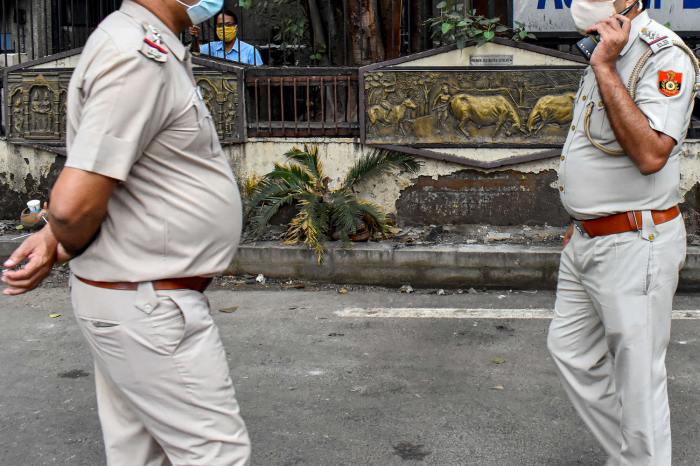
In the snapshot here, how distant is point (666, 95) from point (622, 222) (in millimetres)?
450

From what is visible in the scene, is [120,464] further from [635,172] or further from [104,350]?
[635,172]

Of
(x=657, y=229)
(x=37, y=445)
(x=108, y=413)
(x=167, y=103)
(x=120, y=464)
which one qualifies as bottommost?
(x=37, y=445)

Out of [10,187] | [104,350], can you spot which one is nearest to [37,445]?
[104,350]

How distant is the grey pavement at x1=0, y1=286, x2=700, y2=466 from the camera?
3332 mm

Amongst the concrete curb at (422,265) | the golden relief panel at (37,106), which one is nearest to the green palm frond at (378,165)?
the concrete curb at (422,265)

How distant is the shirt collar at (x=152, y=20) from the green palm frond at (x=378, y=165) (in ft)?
15.7

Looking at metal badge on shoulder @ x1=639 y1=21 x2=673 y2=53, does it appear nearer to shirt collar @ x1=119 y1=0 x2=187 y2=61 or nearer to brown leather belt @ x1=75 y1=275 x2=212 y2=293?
shirt collar @ x1=119 y1=0 x2=187 y2=61

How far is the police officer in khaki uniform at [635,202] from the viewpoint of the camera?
262 cm

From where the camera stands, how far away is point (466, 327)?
16.5 ft

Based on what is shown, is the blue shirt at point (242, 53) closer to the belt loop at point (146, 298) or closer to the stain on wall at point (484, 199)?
the stain on wall at point (484, 199)

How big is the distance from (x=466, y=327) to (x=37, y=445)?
8.78 ft

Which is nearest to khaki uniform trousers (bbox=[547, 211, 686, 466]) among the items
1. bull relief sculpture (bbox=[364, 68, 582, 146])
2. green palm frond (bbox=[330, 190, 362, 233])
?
green palm frond (bbox=[330, 190, 362, 233])

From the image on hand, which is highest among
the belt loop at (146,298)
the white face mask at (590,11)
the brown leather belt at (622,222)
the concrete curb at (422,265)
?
the white face mask at (590,11)

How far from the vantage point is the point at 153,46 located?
5.98ft
